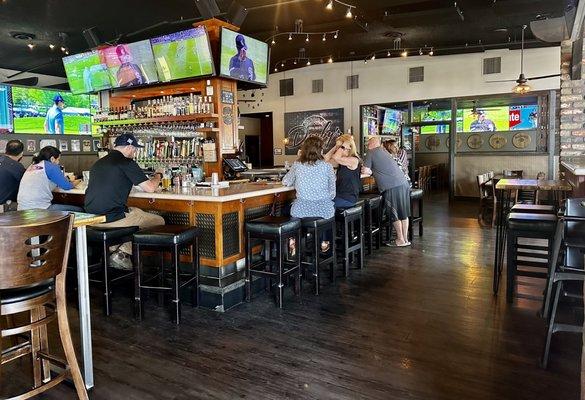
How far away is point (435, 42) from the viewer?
944cm

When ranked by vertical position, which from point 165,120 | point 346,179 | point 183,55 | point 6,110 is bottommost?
point 346,179

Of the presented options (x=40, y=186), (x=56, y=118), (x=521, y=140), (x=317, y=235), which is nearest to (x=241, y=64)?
(x=40, y=186)

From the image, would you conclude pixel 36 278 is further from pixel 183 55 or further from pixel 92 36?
pixel 92 36

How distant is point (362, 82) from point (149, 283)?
377 inches

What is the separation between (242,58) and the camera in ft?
20.3

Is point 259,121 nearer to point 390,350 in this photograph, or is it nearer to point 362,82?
point 362,82

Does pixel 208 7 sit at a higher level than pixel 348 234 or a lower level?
higher

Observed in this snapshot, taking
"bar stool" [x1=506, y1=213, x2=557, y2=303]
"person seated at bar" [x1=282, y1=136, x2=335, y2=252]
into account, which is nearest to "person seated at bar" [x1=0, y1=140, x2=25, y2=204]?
"person seated at bar" [x1=282, y1=136, x2=335, y2=252]

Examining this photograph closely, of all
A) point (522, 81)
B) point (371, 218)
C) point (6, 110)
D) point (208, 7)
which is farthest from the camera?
point (6, 110)

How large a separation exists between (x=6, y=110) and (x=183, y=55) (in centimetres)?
563

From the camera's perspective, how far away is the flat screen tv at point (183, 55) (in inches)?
228

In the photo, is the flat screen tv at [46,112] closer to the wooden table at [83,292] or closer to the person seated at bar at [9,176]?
the person seated at bar at [9,176]

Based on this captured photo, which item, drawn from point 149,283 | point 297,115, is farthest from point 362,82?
point 149,283

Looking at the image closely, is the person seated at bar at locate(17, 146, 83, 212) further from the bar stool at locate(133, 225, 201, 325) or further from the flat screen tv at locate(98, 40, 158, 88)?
the flat screen tv at locate(98, 40, 158, 88)
